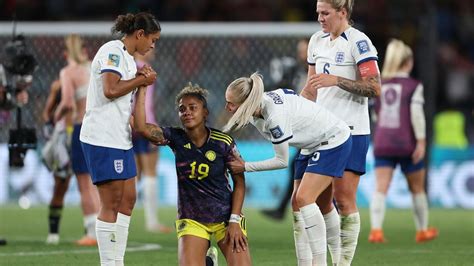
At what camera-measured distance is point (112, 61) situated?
28.9 feet

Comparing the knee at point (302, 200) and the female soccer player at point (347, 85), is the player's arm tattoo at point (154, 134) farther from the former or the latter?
the female soccer player at point (347, 85)

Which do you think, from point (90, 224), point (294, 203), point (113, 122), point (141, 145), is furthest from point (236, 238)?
point (141, 145)

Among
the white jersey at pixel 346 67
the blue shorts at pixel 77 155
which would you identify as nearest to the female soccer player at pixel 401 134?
the blue shorts at pixel 77 155

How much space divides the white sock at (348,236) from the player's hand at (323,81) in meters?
1.09

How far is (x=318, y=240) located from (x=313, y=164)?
1.90 ft

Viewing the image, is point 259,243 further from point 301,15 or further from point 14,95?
point 301,15

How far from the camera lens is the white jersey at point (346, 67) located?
9402mm

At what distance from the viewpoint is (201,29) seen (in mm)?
17484

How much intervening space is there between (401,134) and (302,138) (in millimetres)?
4688

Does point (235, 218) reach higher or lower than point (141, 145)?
higher

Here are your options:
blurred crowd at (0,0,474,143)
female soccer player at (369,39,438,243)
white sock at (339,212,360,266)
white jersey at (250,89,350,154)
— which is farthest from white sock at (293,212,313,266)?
blurred crowd at (0,0,474,143)

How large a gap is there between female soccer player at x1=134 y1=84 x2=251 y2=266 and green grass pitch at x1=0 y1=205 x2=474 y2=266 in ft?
5.66

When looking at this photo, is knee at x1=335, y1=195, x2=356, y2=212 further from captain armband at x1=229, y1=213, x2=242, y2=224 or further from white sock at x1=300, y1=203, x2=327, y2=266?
captain armband at x1=229, y1=213, x2=242, y2=224

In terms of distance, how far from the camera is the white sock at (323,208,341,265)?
30.7ft
